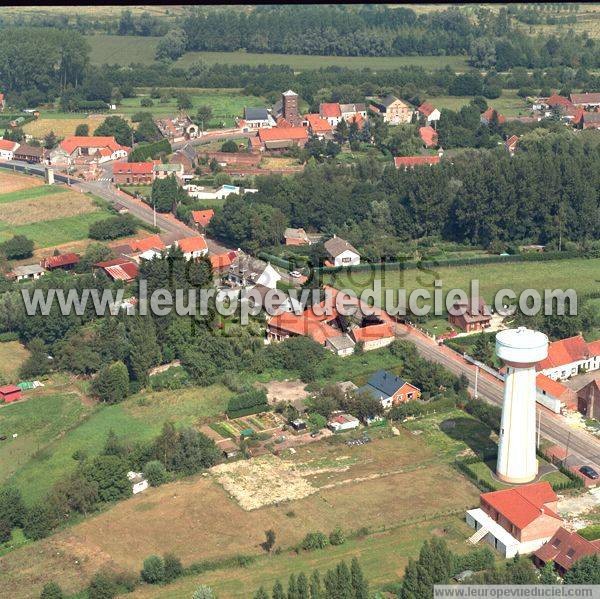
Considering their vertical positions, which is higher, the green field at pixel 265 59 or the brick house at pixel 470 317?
the green field at pixel 265 59

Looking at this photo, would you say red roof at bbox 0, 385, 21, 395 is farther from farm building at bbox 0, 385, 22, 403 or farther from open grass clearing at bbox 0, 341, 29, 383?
open grass clearing at bbox 0, 341, 29, 383

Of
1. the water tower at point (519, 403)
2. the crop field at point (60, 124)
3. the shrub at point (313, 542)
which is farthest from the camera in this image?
the crop field at point (60, 124)

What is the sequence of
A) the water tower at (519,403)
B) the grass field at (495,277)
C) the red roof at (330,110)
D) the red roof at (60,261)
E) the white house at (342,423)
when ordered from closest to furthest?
the water tower at (519,403) → the white house at (342,423) → the grass field at (495,277) → the red roof at (60,261) → the red roof at (330,110)

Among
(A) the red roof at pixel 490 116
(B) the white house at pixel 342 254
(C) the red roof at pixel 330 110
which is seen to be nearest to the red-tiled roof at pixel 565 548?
(B) the white house at pixel 342 254

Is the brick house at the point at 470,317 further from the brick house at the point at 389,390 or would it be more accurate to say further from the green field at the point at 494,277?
the brick house at the point at 389,390

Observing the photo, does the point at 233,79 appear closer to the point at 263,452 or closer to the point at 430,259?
the point at 430,259

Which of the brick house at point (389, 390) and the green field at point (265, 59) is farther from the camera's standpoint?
the green field at point (265, 59)

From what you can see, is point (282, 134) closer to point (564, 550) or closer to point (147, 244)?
point (147, 244)
